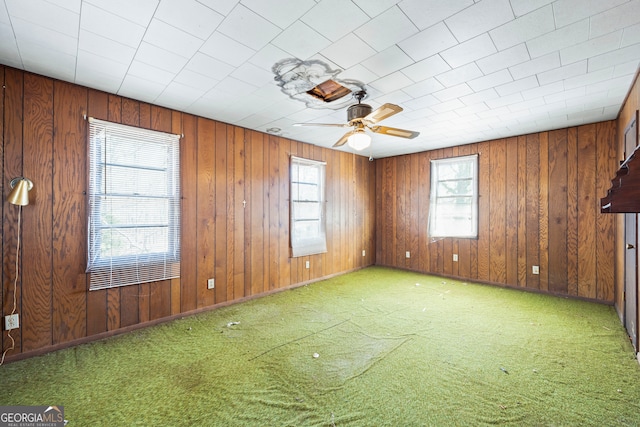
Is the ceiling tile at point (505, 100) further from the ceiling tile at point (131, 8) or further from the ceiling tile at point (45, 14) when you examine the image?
the ceiling tile at point (45, 14)

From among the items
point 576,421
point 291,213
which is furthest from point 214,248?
point 576,421

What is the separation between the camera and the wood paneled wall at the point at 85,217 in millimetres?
2416

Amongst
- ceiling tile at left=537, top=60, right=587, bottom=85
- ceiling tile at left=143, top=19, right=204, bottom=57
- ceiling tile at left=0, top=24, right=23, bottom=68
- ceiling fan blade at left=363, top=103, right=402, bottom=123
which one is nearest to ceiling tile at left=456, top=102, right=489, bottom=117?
ceiling tile at left=537, top=60, right=587, bottom=85

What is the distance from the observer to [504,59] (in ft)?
7.27

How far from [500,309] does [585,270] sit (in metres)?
1.52

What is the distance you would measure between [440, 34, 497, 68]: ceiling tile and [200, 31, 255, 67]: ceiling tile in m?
1.53

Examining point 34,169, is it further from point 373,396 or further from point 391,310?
point 391,310

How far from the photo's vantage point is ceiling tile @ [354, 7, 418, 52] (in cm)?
173

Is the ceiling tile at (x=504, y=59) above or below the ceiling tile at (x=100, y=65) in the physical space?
above

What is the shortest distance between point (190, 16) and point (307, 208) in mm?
3409

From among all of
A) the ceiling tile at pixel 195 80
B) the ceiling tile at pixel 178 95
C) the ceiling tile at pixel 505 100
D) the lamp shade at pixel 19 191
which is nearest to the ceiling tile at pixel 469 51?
the ceiling tile at pixel 505 100

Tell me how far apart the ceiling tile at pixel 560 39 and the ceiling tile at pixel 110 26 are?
2775 millimetres

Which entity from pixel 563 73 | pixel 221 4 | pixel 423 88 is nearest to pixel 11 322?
pixel 221 4

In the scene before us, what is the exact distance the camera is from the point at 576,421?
1651 mm
